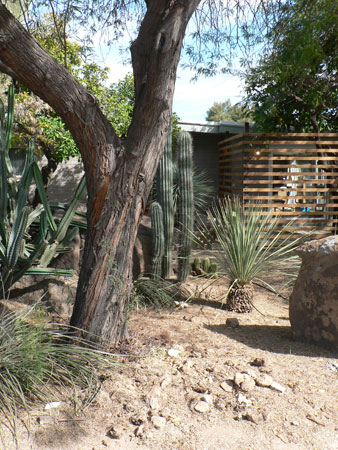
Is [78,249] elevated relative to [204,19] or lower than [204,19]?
lower

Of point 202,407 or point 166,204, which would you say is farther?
point 166,204

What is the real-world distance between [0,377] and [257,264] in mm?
3157

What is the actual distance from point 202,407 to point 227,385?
0.33 meters

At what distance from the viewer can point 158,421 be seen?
3070 millimetres

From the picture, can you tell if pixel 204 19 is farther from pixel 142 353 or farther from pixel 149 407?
pixel 149 407

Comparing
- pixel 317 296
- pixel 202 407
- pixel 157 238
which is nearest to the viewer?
pixel 202 407

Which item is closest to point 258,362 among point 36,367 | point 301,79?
point 36,367

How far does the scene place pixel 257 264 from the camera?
18.0ft

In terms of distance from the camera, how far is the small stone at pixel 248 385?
3.45 metres

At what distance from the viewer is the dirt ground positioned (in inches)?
115

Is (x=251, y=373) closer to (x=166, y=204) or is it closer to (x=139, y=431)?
(x=139, y=431)

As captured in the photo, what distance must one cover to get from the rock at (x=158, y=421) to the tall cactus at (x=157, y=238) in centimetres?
312

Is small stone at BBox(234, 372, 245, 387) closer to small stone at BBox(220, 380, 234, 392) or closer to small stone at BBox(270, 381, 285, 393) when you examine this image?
small stone at BBox(220, 380, 234, 392)

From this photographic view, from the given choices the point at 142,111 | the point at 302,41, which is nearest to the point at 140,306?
the point at 142,111
